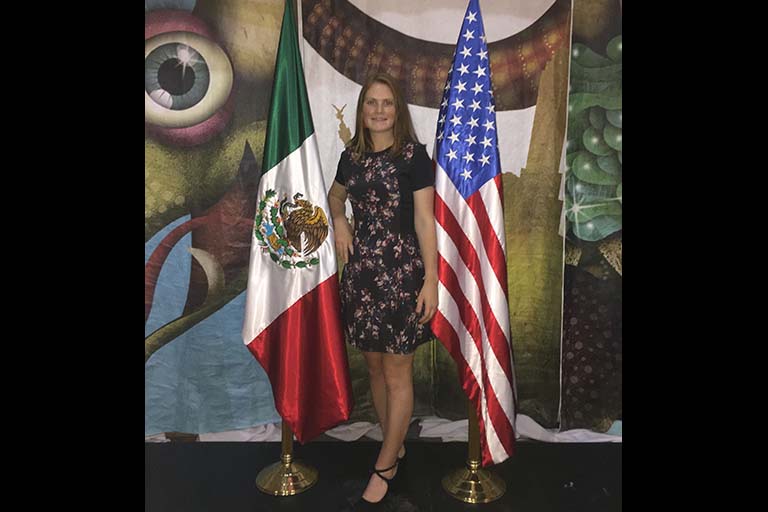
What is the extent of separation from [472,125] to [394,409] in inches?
49.6

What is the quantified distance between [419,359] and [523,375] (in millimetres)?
553


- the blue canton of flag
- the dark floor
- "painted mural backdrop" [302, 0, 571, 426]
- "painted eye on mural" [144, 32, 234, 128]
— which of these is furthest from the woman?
"painted eye on mural" [144, 32, 234, 128]

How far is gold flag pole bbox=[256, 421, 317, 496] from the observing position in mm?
2496

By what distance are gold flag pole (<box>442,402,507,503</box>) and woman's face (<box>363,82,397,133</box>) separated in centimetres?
126

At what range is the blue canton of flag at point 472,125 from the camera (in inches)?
91.5

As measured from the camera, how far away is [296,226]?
2.41 m

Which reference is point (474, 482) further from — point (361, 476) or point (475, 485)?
point (361, 476)

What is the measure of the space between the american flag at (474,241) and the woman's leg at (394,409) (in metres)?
0.23

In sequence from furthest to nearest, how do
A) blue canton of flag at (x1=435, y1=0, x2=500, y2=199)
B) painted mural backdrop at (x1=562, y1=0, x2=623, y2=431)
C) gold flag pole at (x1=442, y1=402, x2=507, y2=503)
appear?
painted mural backdrop at (x1=562, y1=0, x2=623, y2=431) → gold flag pole at (x1=442, y1=402, x2=507, y2=503) → blue canton of flag at (x1=435, y1=0, x2=500, y2=199)

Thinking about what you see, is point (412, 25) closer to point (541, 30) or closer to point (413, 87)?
point (413, 87)

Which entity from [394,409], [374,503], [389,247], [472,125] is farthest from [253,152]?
[374,503]

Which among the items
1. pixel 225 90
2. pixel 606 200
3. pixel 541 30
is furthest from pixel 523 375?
pixel 225 90

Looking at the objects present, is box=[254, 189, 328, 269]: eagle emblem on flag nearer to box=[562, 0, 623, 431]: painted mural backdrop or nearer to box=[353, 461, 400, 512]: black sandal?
box=[353, 461, 400, 512]: black sandal

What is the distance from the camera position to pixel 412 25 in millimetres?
2809
